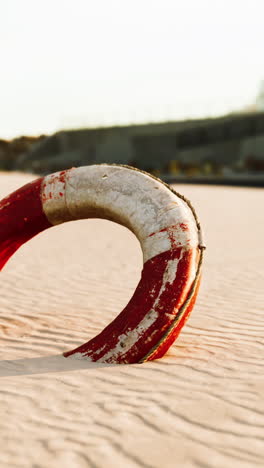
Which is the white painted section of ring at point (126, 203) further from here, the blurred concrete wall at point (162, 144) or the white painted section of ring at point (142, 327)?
the blurred concrete wall at point (162, 144)

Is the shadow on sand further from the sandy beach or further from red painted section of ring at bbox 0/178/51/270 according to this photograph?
red painted section of ring at bbox 0/178/51/270

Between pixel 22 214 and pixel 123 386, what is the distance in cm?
204

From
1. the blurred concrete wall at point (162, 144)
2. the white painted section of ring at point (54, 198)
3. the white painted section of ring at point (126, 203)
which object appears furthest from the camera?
the blurred concrete wall at point (162, 144)

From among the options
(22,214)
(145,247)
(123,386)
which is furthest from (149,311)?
(22,214)

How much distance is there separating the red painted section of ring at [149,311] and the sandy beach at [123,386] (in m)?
0.12

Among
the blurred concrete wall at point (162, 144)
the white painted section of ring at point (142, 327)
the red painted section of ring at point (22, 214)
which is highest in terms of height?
the blurred concrete wall at point (162, 144)

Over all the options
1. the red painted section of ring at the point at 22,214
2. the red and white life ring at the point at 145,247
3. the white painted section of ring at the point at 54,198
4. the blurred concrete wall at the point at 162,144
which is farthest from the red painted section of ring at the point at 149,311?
the blurred concrete wall at the point at 162,144

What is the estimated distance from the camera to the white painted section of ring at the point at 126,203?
463cm

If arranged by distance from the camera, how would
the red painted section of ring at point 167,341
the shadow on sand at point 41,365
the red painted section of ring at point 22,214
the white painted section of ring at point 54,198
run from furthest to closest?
the red painted section of ring at point 22,214, the white painted section of ring at point 54,198, the red painted section of ring at point 167,341, the shadow on sand at point 41,365

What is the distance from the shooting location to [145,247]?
185 inches

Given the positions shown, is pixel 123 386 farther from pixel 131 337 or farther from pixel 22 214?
pixel 22 214

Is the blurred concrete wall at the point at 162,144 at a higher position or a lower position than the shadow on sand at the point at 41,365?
higher

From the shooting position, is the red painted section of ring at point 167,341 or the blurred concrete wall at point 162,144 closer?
the red painted section of ring at point 167,341

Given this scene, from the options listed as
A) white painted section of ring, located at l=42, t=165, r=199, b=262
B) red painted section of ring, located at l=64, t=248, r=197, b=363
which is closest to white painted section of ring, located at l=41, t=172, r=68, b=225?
white painted section of ring, located at l=42, t=165, r=199, b=262
